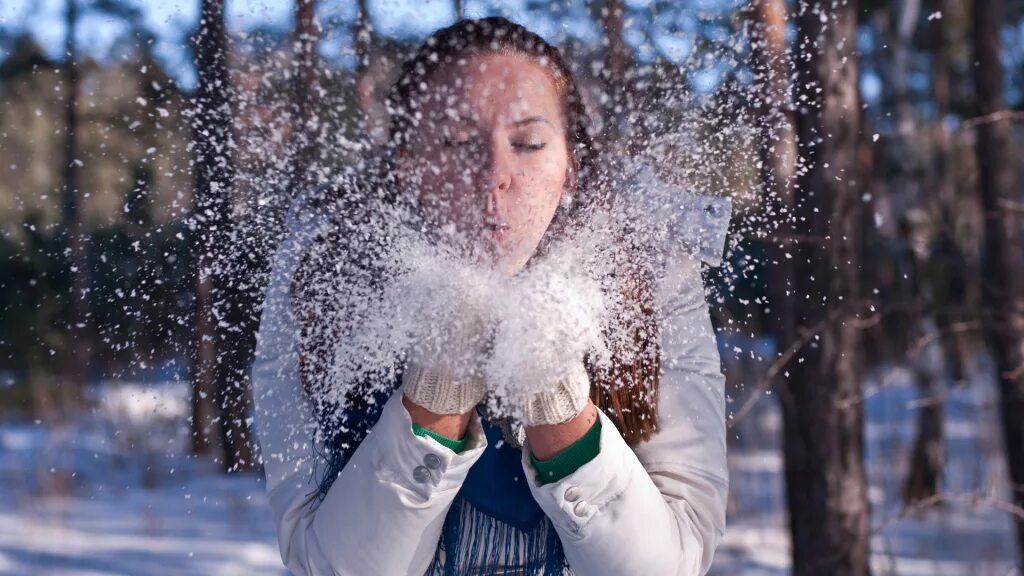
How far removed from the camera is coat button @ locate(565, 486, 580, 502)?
3.88ft

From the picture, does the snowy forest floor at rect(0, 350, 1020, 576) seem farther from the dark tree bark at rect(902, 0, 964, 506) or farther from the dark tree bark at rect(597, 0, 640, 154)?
the dark tree bark at rect(597, 0, 640, 154)

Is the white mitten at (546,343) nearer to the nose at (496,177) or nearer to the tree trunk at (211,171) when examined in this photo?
the nose at (496,177)

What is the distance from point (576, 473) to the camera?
118 cm

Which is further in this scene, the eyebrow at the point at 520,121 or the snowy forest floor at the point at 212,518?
the snowy forest floor at the point at 212,518

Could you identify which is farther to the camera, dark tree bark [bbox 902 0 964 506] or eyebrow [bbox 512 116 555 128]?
dark tree bark [bbox 902 0 964 506]

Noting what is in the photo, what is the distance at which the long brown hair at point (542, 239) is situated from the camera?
1.23 metres

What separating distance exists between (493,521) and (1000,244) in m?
3.51

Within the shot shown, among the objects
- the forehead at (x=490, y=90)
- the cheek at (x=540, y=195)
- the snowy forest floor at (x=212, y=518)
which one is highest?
the forehead at (x=490, y=90)

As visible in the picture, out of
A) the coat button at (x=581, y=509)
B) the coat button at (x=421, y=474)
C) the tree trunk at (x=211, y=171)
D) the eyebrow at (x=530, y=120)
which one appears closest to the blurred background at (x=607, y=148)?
the tree trunk at (x=211, y=171)

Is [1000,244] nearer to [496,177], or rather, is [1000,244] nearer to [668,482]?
[668,482]

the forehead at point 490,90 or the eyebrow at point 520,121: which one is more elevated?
the forehead at point 490,90

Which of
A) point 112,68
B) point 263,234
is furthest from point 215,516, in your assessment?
point 263,234

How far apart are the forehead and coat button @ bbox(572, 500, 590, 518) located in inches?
18.7

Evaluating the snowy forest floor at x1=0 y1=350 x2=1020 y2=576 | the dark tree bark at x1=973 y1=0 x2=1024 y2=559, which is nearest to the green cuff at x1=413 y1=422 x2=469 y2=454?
the dark tree bark at x1=973 y1=0 x2=1024 y2=559
